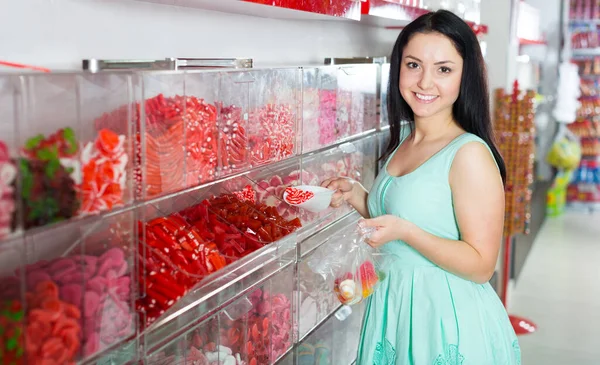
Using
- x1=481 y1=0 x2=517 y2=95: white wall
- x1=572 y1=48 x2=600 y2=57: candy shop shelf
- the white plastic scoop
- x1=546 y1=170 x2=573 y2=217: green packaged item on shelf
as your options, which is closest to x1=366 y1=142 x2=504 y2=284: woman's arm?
the white plastic scoop

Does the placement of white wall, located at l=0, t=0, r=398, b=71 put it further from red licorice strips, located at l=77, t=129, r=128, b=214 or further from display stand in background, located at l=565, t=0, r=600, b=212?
display stand in background, located at l=565, t=0, r=600, b=212

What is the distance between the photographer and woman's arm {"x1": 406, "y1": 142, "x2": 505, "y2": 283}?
2090 millimetres

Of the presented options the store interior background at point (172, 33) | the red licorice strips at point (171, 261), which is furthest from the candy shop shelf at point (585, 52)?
the red licorice strips at point (171, 261)

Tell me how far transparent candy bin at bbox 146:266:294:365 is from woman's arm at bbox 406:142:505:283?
509mm

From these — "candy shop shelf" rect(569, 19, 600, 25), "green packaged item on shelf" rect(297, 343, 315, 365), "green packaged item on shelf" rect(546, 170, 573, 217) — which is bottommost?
"green packaged item on shelf" rect(546, 170, 573, 217)

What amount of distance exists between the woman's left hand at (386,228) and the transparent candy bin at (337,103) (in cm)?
53

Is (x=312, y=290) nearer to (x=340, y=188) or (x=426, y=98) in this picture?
(x=340, y=188)

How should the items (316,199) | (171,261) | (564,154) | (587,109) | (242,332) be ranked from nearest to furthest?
(171,261), (242,332), (316,199), (564,154), (587,109)

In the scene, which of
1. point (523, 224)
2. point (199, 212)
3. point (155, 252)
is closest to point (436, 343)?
point (199, 212)

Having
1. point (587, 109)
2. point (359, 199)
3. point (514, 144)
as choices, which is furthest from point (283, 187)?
point (587, 109)

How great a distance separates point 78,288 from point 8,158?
308mm

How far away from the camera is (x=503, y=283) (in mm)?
5430

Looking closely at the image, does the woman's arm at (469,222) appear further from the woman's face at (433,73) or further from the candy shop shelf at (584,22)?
the candy shop shelf at (584,22)

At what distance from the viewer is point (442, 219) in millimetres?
2174
